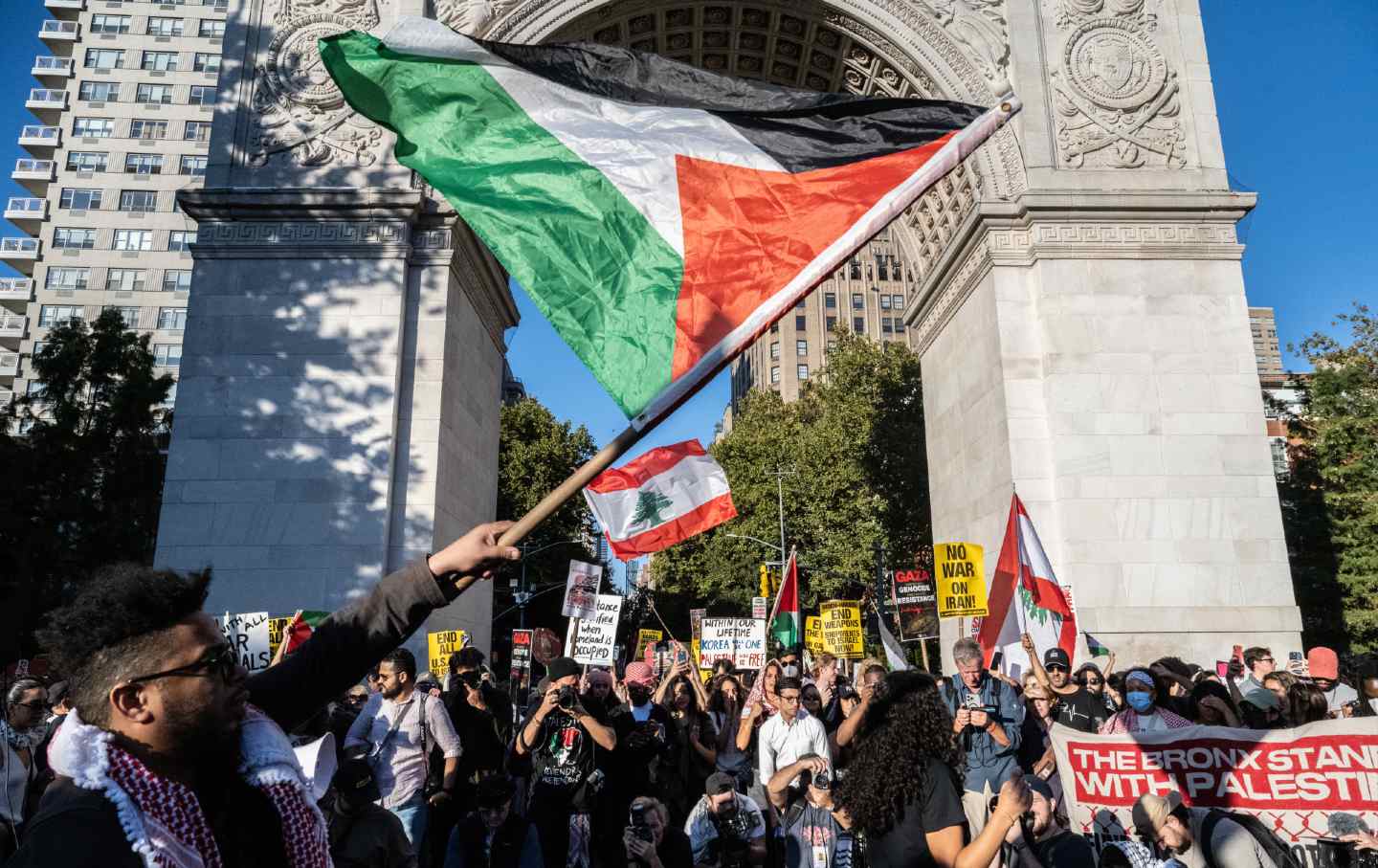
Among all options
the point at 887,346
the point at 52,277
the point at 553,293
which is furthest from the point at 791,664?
the point at 52,277

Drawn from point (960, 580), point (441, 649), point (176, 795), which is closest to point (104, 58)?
point (441, 649)

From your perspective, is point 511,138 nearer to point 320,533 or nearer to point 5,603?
point 5,603

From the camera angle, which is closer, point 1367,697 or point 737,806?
point 737,806

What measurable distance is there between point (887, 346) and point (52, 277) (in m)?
49.2

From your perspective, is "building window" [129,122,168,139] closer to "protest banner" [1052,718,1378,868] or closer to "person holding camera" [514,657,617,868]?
"person holding camera" [514,657,617,868]

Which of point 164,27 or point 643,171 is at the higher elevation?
point 164,27

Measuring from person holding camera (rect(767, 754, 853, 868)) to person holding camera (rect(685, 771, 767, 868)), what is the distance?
0.89 ft

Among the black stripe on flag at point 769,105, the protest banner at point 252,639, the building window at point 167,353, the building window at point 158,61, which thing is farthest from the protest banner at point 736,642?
the building window at point 158,61

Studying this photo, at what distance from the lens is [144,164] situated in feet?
190

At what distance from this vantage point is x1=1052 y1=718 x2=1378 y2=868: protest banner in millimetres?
5094

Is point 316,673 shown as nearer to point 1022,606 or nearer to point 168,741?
point 168,741

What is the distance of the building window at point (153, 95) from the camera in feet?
193

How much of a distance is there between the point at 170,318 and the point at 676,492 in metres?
55.6

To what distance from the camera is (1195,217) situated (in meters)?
16.4
